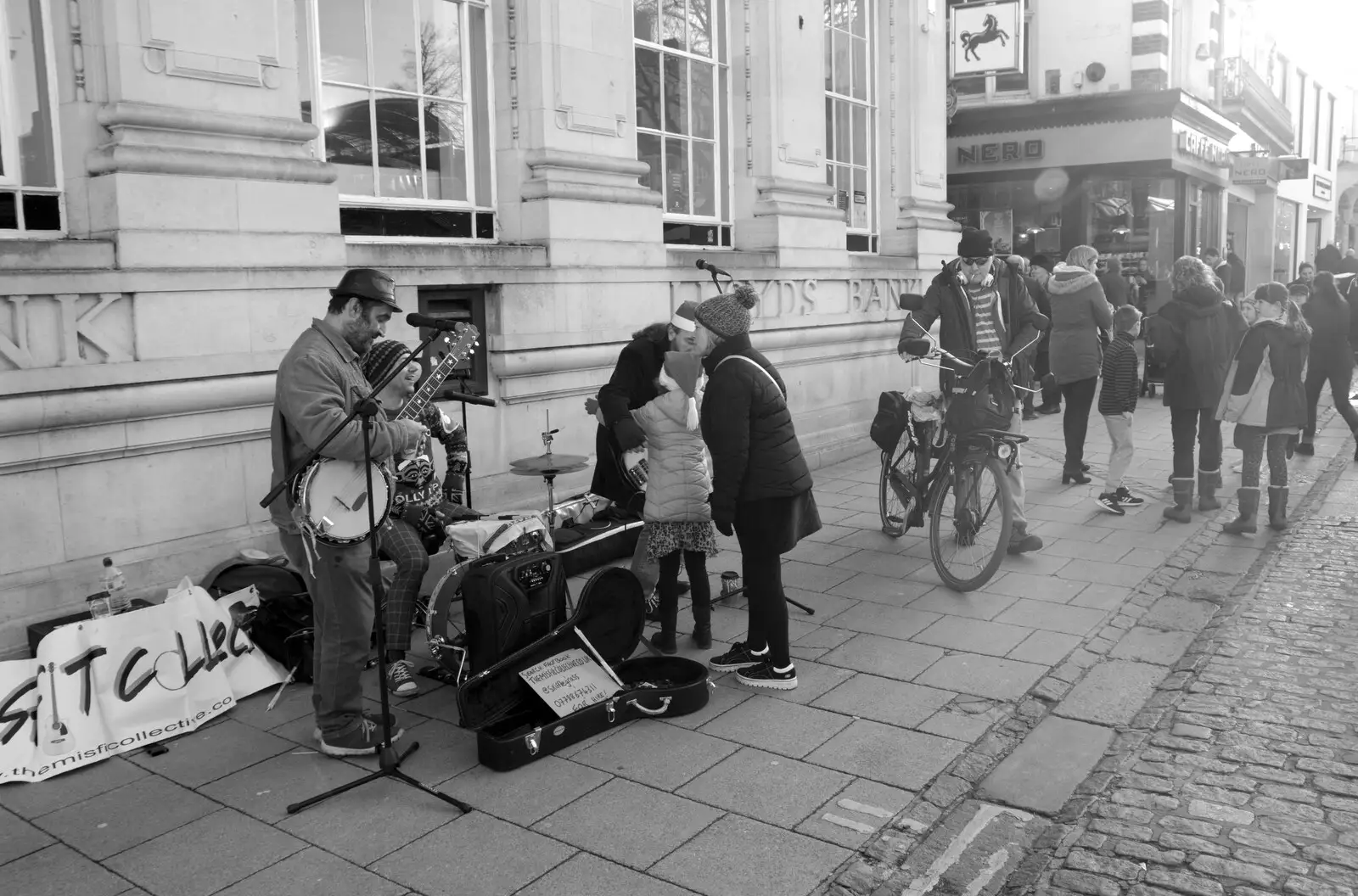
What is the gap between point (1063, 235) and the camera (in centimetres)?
2098

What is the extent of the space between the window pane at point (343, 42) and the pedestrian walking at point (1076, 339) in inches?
225

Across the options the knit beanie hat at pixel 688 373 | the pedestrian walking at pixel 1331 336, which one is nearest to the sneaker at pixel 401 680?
the knit beanie hat at pixel 688 373

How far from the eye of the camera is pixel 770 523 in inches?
203

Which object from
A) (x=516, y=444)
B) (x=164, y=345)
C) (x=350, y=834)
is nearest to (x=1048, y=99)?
(x=516, y=444)

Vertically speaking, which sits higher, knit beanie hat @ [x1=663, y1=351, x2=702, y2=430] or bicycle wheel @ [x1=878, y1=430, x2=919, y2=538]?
knit beanie hat @ [x1=663, y1=351, x2=702, y2=430]

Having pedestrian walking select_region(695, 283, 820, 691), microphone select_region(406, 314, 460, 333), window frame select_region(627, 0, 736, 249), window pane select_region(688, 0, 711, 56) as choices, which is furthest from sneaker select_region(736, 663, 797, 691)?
window pane select_region(688, 0, 711, 56)

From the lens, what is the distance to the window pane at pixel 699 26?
9.86m

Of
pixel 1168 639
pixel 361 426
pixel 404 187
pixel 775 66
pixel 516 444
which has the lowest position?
pixel 1168 639

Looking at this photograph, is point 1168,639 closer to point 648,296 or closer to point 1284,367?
point 1284,367

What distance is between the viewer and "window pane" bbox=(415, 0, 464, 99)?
7.44m

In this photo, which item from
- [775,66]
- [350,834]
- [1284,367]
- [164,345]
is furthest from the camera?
[775,66]

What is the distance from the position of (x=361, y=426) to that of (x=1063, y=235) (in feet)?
62.1

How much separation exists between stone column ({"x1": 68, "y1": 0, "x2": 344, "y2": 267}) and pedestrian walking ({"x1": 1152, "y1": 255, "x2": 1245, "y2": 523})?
19.3ft

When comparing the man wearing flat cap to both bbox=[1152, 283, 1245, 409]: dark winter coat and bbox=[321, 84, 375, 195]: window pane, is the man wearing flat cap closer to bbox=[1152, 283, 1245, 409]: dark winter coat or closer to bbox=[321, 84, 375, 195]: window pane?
bbox=[321, 84, 375, 195]: window pane
